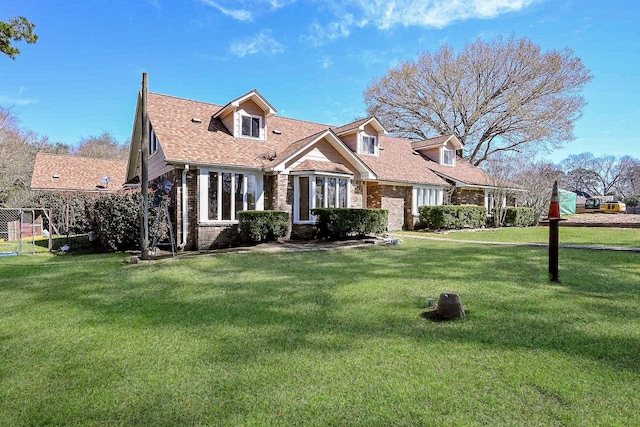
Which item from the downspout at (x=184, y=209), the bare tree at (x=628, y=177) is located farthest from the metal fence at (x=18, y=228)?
the bare tree at (x=628, y=177)

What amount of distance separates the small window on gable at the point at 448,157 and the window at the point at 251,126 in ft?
46.9

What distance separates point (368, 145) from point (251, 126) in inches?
291

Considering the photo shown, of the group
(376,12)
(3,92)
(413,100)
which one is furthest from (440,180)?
(3,92)

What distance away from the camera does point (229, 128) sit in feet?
51.1

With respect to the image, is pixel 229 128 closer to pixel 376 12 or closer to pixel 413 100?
pixel 376 12

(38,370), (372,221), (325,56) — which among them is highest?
(325,56)

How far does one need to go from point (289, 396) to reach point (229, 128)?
14.5 m

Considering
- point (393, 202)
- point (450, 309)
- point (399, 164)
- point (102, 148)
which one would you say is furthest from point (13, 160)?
point (450, 309)

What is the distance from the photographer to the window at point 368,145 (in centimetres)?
1952

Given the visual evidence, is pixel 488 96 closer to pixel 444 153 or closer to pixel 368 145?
pixel 444 153

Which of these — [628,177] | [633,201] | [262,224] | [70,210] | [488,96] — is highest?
[488,96]

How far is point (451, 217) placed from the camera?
1847cm

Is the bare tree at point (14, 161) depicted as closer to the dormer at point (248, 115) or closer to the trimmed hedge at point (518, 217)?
the dormer at point (248, 115)

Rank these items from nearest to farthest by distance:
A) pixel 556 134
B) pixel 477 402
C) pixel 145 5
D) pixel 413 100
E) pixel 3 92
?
1. pixel 477 402
2. pixel 145 5
3. pixel 3 92
4. pixel 556 134
5. pixel 413 100
